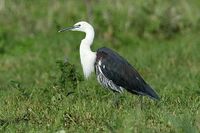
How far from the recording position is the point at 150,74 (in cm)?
1250

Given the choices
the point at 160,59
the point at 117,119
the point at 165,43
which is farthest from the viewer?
the point at 165,43

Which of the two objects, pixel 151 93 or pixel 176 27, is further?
pixel 176 27

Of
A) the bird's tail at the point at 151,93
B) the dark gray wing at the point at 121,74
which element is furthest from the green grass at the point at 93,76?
the dark gray wing at the point at 121,74

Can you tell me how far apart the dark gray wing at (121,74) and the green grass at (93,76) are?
20 centimetres

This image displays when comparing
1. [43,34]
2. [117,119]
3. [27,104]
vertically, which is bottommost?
[43,34]

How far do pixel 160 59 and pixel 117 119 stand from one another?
21.6ft

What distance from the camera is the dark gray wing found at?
8578 mm

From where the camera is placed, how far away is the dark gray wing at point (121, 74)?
28.1ft

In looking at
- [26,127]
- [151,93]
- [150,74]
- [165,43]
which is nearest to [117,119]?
[26,127]

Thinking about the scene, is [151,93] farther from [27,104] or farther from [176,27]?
[176,27]

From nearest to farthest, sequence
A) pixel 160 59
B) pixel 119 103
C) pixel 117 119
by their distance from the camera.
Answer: pixel 117 119, pixel 119 103, pixel 160 59

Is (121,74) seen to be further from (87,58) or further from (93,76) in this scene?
(93,76)

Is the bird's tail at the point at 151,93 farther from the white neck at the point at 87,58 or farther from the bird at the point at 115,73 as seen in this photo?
the white neck at the point at 87,58

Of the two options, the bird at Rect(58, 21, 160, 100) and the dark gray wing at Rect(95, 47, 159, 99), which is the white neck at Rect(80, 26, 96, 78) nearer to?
the bird at Rect(58, 21, 160, 100)
